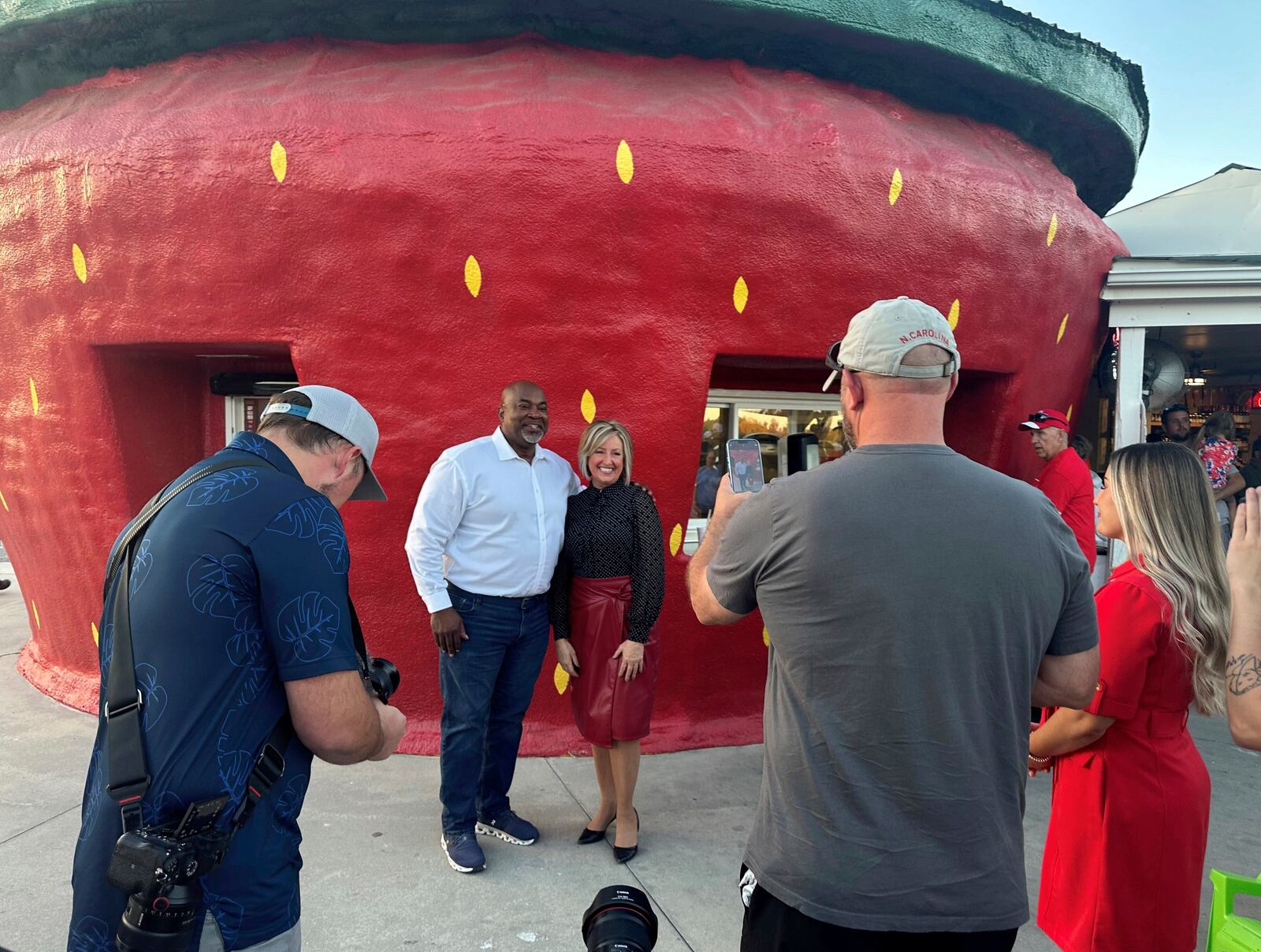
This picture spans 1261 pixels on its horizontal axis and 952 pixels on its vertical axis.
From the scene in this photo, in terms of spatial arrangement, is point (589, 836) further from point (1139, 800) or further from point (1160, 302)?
point (1160, 302)

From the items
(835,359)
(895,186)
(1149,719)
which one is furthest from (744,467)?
(895,186)

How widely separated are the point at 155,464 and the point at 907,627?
15.9ft

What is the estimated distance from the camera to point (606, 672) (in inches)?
128

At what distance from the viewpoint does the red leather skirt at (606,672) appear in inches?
126

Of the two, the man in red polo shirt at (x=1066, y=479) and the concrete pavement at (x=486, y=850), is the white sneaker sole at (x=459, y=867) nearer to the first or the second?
the concrete pavement at (x=486, y=850)

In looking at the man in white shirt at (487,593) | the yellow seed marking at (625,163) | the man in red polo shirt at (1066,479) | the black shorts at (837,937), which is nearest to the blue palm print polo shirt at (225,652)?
the black shorts at (837,937)

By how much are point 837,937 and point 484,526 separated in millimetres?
2196

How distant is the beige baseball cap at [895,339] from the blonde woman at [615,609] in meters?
1.90

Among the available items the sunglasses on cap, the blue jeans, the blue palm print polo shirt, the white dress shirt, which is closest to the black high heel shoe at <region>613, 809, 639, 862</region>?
the blue jeans

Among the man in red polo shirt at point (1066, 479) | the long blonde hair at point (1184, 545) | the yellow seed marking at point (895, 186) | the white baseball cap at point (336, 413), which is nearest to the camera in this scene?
the white baseball cap at point (336, 413)

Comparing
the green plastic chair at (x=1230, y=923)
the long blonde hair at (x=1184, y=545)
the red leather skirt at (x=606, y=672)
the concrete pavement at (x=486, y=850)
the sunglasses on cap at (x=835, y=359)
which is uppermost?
the sunglasses on cap at (x=835, y=359)

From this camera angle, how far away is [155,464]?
16.0ft

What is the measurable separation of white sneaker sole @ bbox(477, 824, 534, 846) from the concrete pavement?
1.4 inches

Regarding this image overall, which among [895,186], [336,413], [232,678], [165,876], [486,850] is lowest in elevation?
[486,850]
